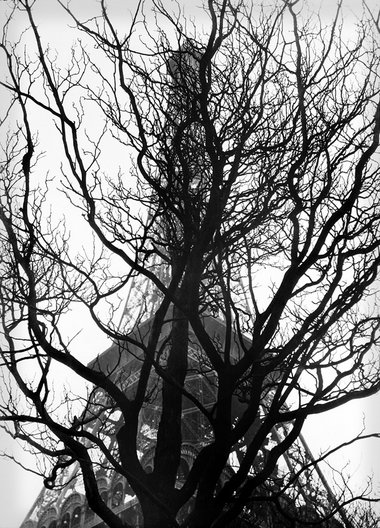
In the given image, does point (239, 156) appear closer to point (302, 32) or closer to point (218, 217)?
point (218, 217)

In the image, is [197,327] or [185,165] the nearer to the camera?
[197,327]

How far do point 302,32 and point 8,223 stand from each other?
2979mm

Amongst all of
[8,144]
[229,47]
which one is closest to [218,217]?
[229,47]

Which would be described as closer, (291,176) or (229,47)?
(291,176)

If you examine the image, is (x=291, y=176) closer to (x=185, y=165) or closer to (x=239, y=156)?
(x=239, y=156)

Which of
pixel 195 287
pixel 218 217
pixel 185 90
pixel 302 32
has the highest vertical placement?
pixel 302 32

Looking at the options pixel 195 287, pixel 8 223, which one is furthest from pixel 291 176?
pixel 8 223

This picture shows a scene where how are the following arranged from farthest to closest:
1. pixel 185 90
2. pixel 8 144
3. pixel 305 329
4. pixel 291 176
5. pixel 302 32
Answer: pixel 8 144 → pixel 302 32 → pixel 185 90 → pixel 291 176 → pixel 305 329

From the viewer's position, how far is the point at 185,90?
4555 mm

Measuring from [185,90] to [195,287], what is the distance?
1.62m

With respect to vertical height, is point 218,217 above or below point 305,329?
above

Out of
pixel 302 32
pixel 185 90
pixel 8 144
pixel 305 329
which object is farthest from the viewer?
pixel 8 144

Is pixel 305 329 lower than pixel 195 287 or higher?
lower

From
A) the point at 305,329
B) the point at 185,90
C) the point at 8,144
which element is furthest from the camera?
the point at 8,144
